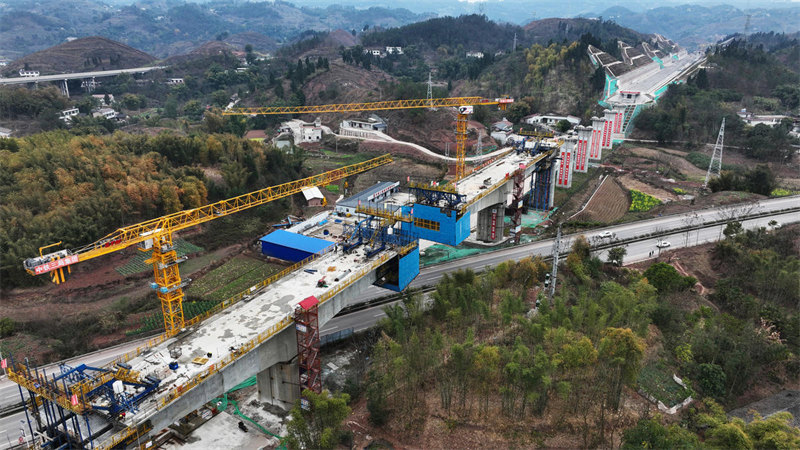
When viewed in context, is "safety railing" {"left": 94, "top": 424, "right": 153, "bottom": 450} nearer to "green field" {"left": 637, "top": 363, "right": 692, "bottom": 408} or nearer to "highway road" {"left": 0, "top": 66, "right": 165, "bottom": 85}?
"green field" {"left": 637, "top": 363, "right": 692, "bottom": 408}

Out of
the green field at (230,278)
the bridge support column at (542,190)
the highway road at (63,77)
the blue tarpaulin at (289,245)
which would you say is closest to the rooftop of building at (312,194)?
the blue tarpaulin at (289,245)

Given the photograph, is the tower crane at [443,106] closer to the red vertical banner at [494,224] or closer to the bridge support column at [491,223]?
the bridge support column at [491,223]

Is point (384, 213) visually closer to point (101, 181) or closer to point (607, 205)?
point (101, 181)

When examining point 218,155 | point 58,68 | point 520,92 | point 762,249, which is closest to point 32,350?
point 218,155

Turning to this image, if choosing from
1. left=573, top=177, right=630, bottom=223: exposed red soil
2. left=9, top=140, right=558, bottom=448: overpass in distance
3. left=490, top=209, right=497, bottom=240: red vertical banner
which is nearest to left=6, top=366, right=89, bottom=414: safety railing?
left=9, top=140, right=558, bottom=448: overpass in distance

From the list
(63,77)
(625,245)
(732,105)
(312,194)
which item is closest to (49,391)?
(625,245)
